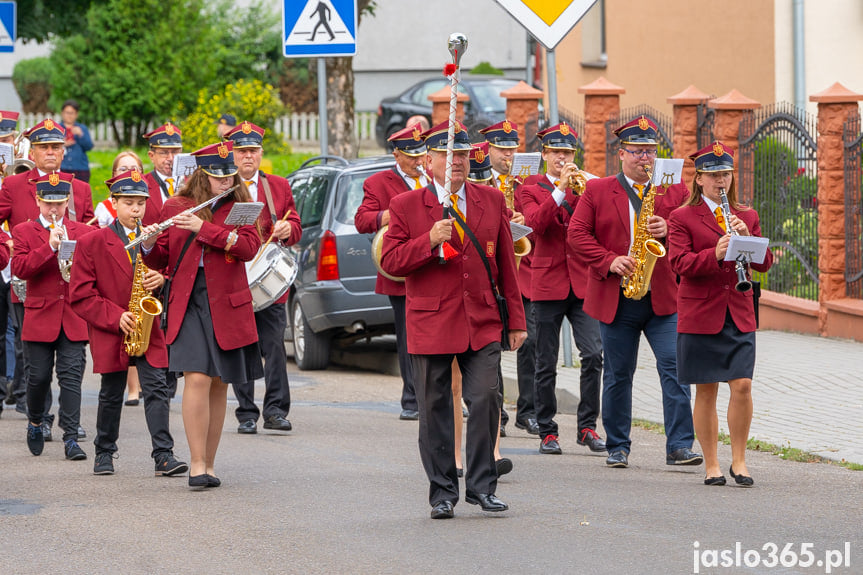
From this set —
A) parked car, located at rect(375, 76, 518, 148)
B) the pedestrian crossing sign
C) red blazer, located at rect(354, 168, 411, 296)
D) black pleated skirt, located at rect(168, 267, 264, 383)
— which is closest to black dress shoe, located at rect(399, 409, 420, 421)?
red blazer, located at rect(354, 168, 411, 296)

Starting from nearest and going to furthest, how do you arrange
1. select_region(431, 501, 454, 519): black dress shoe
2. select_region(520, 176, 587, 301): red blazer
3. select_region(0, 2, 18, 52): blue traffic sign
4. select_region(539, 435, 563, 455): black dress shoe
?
1. select_region(431, 501, 454, 519): black dress shoe
2. select_region(539, 435, 563, 455): black dress shoe
3. select_region(520, 176, 587, 301): red blazer
4. select_region(0, 2, 18, 52): blue traffic sign

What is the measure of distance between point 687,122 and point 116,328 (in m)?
9.53

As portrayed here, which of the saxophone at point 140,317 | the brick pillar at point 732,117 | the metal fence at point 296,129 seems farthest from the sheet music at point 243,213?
the metal fence at point 296,129

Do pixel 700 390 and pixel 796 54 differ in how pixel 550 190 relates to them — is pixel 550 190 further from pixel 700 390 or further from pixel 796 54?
pixel 796 54

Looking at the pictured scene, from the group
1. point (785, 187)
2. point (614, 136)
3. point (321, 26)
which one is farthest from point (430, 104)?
point (321, 26)

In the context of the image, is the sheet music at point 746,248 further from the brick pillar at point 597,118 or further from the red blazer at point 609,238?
the brick pillar at point 597,118

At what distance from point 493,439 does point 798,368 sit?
5.83 metres

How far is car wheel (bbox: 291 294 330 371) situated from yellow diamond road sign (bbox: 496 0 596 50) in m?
3.78

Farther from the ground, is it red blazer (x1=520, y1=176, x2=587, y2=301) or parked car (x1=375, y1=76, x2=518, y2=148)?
parked car (x1=375, y1=76, x2=518, y2=148)

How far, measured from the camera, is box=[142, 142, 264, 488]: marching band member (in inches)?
342

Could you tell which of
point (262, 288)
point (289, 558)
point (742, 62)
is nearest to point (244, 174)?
point (262, 288)

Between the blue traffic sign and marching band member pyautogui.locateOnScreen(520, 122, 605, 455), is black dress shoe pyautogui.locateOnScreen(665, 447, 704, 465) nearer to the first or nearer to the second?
marching band member pyautogui.locateOnScreen(520, 122, 605, 455)

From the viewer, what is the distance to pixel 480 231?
7.91 m

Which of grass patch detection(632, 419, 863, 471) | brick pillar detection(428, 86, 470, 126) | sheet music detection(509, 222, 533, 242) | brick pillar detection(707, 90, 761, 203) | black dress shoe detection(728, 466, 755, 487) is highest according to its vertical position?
brick pillar detection(428, 86, 470, 126)
